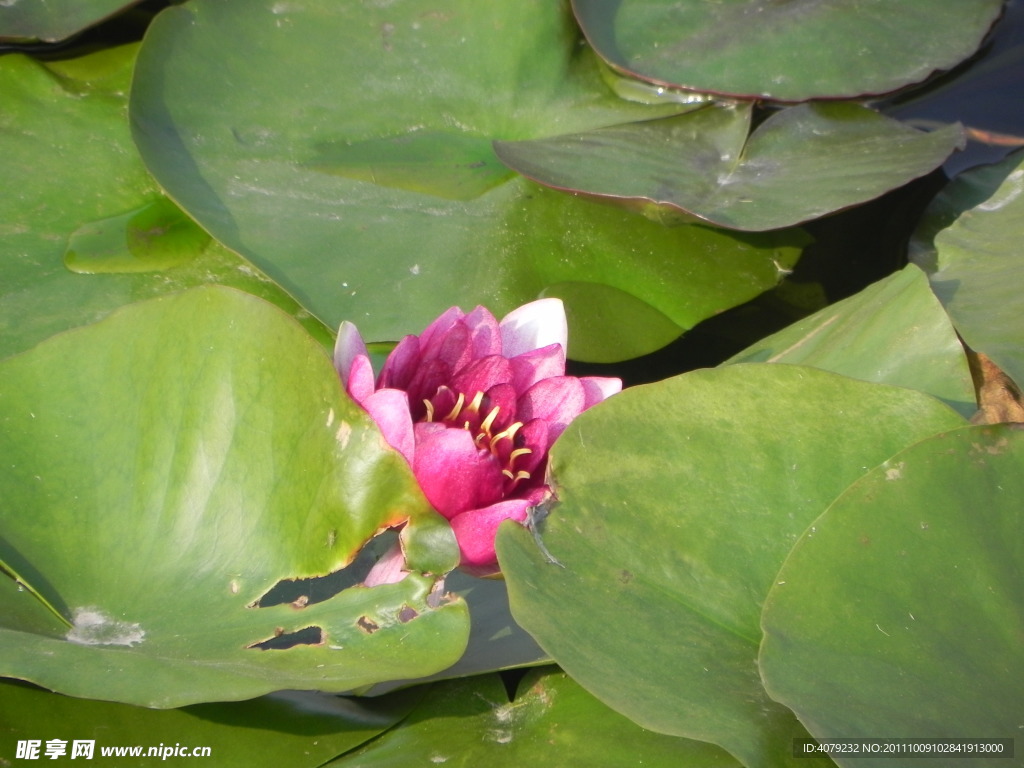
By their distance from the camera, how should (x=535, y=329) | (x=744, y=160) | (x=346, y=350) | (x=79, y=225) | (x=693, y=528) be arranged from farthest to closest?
1. (x=744, y=160)
2. (x=79, y=225)
3. (x=535, y=329)
4. (x=346, y=350)
5. (x=693, y=528)

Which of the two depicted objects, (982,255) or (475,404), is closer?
(475,404)

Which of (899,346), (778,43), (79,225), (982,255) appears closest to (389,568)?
Result: (899,346)

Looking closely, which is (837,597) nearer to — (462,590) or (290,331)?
(462,590)

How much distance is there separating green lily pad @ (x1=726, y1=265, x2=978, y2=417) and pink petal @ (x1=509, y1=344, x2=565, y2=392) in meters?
0.35

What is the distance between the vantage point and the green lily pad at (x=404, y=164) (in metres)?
1.38

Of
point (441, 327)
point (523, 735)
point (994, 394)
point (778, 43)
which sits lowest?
point (523, 735)

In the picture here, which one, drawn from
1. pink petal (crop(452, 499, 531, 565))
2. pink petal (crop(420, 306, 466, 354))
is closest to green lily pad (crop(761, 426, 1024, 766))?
pink petal (crop(452, 499, 531, 565))

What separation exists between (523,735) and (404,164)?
3.16 feet

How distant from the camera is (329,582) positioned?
98cm

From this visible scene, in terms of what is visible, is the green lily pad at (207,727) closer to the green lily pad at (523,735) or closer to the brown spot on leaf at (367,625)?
the green lily pad at (523,735)

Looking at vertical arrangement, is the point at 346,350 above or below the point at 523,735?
above

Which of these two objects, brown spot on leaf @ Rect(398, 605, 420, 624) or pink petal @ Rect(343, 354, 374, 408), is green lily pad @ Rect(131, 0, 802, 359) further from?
brown spot on leaf @ Rect(398, 605, 420, 624)

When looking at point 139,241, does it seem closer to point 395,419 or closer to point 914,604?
point 395,419

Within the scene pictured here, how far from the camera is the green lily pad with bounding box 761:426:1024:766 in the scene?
0.78 m
